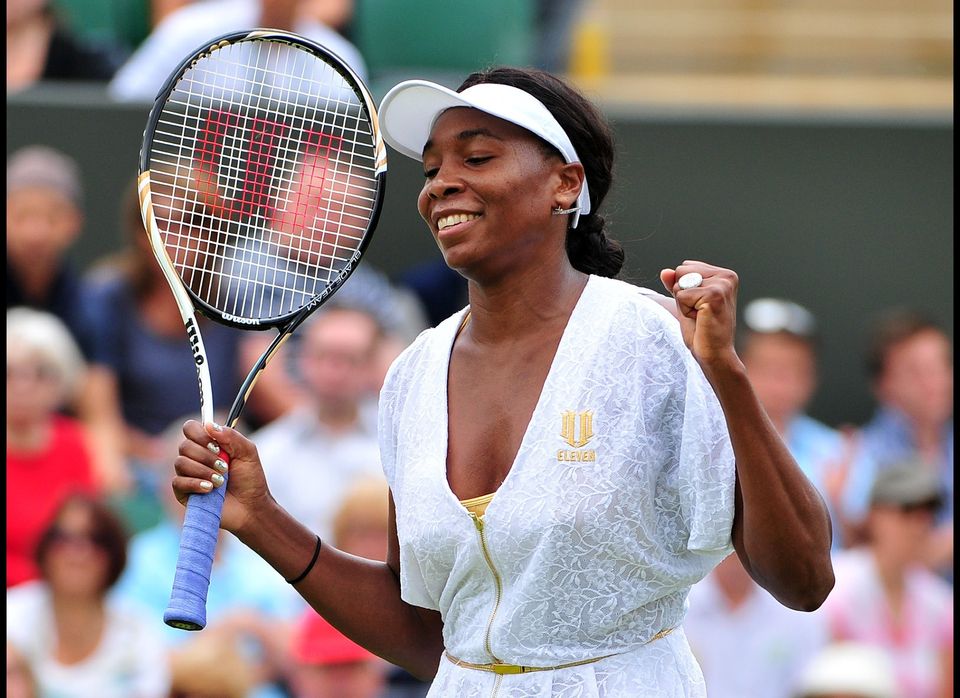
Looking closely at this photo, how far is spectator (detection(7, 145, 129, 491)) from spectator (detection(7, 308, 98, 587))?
49 millimetres

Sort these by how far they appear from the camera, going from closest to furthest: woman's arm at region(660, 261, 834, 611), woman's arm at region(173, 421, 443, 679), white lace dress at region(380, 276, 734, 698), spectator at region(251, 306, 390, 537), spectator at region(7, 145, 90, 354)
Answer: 1. woman's arm at region(660, 261, 834, 611)
2. white lace dress at region(380, 276, 734, 698)
3. woman's arm at region(173, 421, 443, 679)
4. spectator at region(251, 306, 390, 537)
5. spectator at region(7, 145, 90, 354)

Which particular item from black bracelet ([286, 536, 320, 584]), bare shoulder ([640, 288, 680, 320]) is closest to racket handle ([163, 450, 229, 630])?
black bracelet ([286, 536, 320, 584])

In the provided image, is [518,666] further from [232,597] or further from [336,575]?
[232,597]

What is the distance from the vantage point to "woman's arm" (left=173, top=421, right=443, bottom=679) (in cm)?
264

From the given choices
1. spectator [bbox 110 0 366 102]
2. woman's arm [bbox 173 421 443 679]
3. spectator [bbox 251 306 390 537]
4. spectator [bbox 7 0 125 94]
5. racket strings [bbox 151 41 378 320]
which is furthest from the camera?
spectator [bbox 7 0 125 94]

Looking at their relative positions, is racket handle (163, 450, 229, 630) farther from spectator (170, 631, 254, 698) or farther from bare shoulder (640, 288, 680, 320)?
spectator (170, 631, 254, 698)

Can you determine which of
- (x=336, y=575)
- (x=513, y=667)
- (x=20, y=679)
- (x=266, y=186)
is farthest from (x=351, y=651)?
(x=513, y=667)

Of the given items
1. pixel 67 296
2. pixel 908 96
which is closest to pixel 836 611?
pixel 67 296

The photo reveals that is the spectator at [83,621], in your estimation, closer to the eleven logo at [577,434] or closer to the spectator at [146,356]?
the spectator at [146,356]

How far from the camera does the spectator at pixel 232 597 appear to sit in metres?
5.10

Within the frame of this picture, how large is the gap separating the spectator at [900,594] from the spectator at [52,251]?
261 centimetres

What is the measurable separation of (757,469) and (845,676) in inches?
116

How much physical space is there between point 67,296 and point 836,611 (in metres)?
2.97

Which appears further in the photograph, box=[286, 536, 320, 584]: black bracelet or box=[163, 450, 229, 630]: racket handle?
box=[286, 536, 320, 584]: black bracelet
